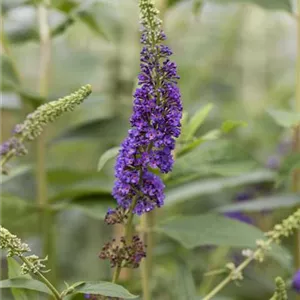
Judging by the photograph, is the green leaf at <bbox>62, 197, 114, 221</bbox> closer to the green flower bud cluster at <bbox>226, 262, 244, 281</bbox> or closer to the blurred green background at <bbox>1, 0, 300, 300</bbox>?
the blurred green background at <bbox>1, 0, 300, 300</bbox>

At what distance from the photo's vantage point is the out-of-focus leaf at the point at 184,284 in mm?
884

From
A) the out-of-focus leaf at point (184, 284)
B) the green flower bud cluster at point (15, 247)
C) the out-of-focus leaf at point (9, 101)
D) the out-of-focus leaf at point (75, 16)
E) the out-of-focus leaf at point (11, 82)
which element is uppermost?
the out-of-focus leaf at point (75, 16)

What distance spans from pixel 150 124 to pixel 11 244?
0.16m

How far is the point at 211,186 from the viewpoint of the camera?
3.90 feet

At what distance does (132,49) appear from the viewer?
2084 mm

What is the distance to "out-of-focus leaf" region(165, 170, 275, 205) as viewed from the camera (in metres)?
1.18

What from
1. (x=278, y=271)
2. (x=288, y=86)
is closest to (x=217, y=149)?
(x=278, y=271)

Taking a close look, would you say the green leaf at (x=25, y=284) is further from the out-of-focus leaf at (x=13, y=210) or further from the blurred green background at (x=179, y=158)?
the out-of-focus leaf at (x=13, y=210)

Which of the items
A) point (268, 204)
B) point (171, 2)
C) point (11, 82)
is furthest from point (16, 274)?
point (171, 2)

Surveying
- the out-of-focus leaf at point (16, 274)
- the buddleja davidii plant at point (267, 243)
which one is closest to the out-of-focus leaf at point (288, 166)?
the buddleja davidii plant at point (267, 243)

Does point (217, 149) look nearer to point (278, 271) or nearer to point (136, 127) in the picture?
point (136, 127)

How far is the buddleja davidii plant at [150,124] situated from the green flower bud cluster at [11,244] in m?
0.11

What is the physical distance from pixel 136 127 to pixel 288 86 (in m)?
1.46

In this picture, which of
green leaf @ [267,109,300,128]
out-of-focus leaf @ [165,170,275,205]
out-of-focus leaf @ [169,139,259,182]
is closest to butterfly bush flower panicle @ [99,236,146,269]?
out-of-focus leaf @ [169,139,259,182]
